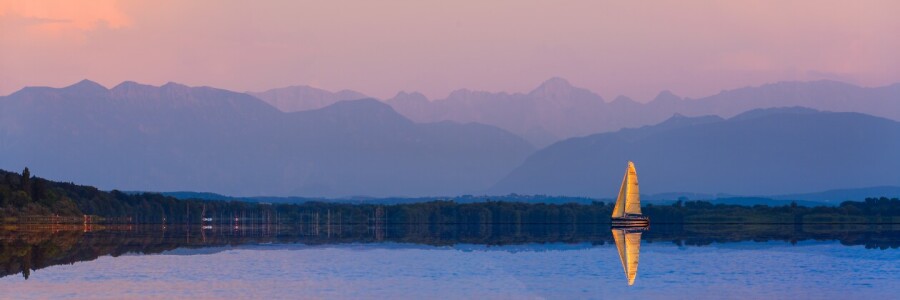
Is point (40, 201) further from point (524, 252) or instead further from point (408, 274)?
point (408, 274)

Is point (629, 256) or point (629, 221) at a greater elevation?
point (629, 221)

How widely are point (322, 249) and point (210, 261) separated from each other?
2112 centimetres

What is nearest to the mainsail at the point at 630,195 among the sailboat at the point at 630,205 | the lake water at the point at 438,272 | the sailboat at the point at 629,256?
the sailboat at the point at 630,205

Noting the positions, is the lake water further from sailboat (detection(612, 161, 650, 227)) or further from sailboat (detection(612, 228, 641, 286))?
sailboat (detection(612, 161, 650, 227))

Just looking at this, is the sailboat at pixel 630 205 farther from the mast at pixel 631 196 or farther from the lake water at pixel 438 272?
the lake water at pixel 438 272

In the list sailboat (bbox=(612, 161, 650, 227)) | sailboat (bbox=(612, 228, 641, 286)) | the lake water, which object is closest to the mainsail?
sailboat (bbox=(612, 161, 650, 227))

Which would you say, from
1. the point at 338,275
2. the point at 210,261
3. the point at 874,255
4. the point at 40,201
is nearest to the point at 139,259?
the point at 210,261

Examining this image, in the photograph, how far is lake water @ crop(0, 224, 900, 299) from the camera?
187 ft

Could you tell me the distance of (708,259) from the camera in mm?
85250

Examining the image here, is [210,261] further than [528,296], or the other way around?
[210,261]

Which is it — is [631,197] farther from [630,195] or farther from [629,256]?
[629,256]

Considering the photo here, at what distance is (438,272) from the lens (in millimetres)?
70688

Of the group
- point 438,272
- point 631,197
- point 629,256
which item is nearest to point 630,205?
point 631,197

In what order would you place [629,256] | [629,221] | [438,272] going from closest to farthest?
1. [438,272]
2. [629,256]
3. [629,221]
